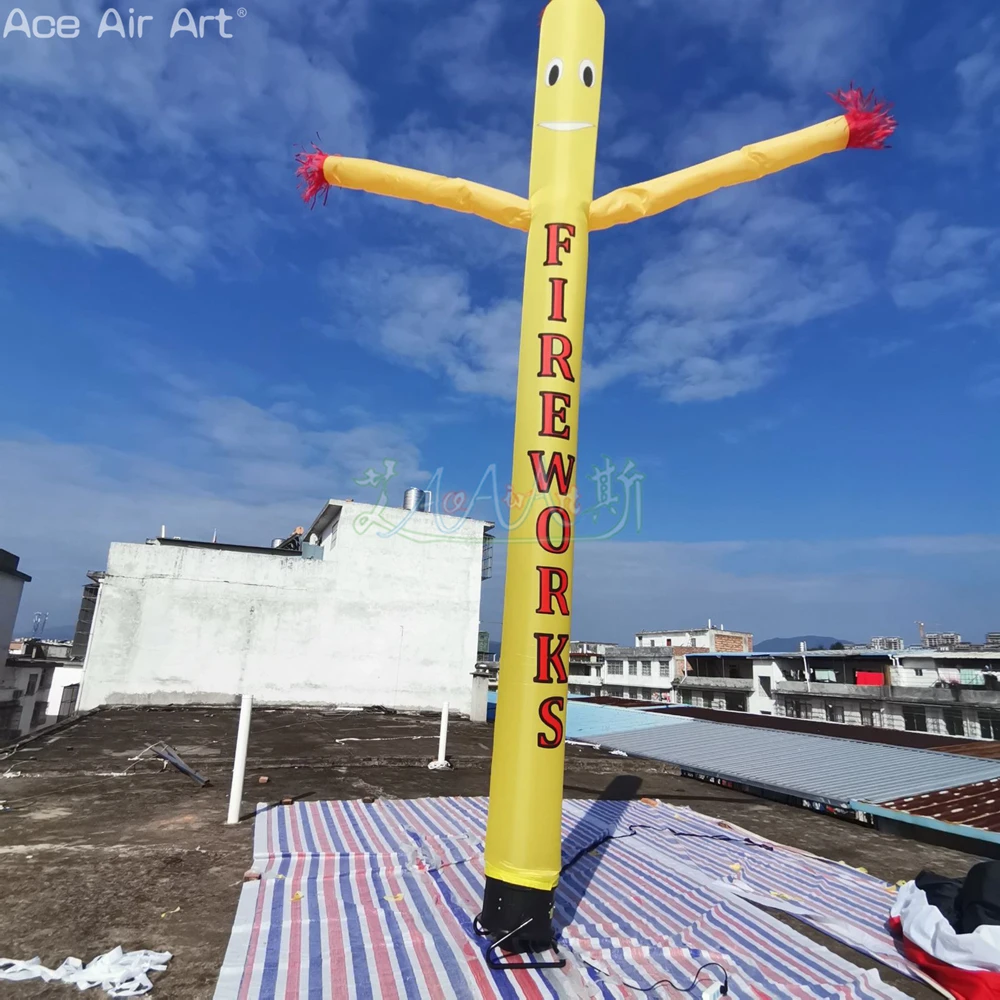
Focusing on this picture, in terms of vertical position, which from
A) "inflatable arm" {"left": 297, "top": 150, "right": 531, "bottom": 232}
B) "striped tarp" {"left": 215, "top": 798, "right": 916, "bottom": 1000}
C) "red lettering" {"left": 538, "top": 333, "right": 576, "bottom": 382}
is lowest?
"striped tarp" {"left": 215, "top": 798, "right": 916, "bottom": 1000}

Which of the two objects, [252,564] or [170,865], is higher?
[252,564]

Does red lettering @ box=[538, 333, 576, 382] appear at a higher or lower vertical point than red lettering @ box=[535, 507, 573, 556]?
higher

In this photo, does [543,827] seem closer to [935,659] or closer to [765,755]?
[765,755]

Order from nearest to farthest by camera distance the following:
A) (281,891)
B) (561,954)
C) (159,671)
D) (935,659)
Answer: (561,954)
(281,891)
(159,671)
(935,659)

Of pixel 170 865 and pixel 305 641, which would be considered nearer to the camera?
pixel 170 865

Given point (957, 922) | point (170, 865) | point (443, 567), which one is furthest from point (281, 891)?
point (443, 567)

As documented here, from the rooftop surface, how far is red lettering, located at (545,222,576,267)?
620 centimetres

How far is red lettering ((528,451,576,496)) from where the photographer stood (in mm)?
5637

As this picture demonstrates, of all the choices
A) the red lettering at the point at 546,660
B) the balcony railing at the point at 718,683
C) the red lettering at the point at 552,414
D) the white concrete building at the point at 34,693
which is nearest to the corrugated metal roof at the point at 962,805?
the red lettering at the point at 546,660

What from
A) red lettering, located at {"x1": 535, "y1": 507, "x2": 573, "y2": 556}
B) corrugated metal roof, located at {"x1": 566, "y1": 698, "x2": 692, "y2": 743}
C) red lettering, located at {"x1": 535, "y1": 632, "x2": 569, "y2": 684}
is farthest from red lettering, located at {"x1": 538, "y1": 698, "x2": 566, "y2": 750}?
corrugated metal roof, located at {"x1": 566, "y1": 698, "x2": 692, "y2": 743}

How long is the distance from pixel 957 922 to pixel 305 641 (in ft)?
81.3

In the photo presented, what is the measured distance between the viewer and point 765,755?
534 inches

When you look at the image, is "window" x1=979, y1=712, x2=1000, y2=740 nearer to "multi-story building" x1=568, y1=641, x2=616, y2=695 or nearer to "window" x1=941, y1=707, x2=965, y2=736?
"window" x1=941, y1=707, x2=965, y2=736

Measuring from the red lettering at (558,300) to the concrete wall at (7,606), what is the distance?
102 feet
